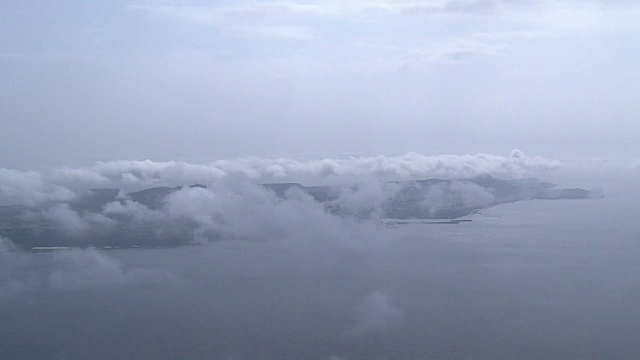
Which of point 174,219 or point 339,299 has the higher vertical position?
point 174,219

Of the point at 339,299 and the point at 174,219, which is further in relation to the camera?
the point at 174,219

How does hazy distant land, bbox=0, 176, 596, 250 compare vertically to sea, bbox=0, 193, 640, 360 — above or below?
above

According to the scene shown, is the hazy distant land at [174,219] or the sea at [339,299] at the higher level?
the hazy distant land at [174,219]

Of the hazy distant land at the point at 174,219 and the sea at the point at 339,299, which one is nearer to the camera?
the sea at the point at 339,299

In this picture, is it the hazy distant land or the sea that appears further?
the hazy distant land
